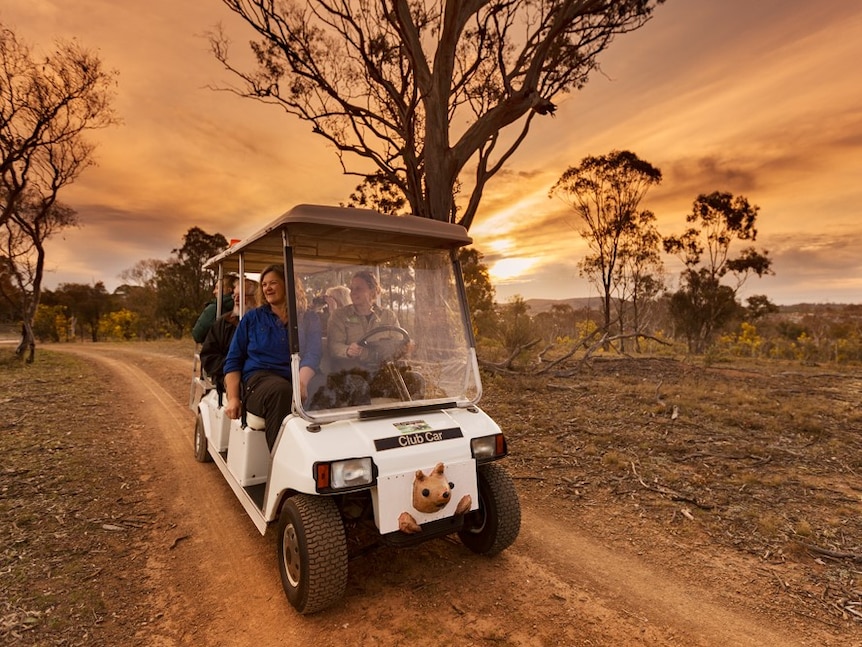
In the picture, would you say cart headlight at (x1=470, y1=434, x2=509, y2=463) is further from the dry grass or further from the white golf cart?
the dry grass

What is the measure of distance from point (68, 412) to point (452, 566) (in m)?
7.71

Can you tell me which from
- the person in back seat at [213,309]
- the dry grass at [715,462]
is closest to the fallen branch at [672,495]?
the dry grass at [715,462]

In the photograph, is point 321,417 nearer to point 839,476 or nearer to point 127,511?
point 127,511

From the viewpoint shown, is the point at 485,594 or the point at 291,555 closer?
the point at 291,555

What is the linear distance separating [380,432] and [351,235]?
1.43 m

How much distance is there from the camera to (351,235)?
3369 mm

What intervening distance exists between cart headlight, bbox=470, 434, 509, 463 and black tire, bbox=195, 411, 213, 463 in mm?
3581

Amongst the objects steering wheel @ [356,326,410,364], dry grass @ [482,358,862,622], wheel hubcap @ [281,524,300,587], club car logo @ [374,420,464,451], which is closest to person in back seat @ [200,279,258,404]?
steering wheel @ [356,326,410,364]

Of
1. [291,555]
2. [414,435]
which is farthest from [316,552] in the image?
[414,435]

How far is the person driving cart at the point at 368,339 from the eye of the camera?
3.38 metres

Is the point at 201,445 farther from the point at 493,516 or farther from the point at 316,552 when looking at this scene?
the point at 493,516

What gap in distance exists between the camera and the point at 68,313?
4094cm

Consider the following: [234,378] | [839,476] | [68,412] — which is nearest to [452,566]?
[234,378]

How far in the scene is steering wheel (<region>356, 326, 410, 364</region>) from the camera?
11.5ft
